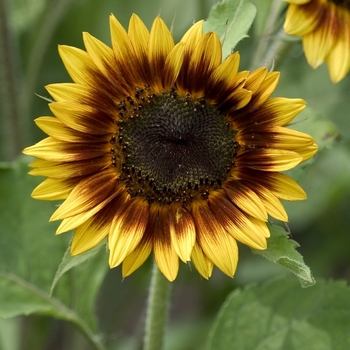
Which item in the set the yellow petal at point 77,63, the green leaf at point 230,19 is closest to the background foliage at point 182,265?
the green leaf at point 230,19

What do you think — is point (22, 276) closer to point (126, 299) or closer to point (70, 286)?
point (70, 286)

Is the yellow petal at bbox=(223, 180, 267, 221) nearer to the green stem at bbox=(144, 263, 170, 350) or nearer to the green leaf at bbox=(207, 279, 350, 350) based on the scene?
the green stem at bbox=(144, 263, 170, 350)

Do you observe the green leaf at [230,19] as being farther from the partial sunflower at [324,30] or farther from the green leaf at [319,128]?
the green leaf at [319,128]

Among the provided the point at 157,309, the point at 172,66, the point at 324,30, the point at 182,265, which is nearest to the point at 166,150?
the point at 172,66

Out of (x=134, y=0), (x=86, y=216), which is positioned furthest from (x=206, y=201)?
(x=134, y=0)

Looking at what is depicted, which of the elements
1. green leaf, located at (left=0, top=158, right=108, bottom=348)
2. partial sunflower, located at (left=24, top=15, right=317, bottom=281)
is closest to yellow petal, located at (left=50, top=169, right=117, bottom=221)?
partial sunflower, located at (left=24, top=15, right=317, bottom=281)
